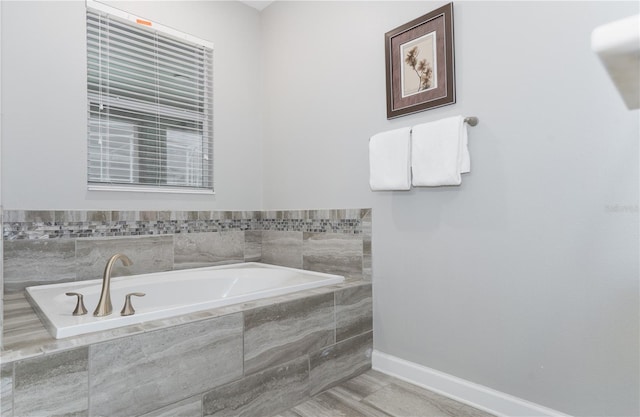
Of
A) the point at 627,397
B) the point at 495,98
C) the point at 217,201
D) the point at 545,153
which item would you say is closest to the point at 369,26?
the point at 495,98

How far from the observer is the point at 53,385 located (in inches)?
44.1

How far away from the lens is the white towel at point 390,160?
1.99 m

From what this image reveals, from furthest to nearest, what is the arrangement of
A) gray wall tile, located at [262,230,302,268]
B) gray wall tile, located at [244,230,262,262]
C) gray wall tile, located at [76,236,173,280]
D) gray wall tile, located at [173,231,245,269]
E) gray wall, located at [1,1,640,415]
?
gray wall tile, located at [244,230,262,262] < gray wall tile, located at [262,230,302,268] < gray wall tile, located at [173,231,245,269] < gray wall tile, located at [76,236,173,280] < gray wall, located at [1,1,640,415]

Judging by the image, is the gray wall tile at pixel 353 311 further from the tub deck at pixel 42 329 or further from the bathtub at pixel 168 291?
the tub deck at pixel 42 329

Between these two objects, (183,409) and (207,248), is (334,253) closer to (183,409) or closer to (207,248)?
(207,248)

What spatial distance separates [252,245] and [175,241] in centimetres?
66

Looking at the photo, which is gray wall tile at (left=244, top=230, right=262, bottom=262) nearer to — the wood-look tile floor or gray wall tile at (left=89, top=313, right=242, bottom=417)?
the wood-look tile floor

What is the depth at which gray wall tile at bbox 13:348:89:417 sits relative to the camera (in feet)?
3.51

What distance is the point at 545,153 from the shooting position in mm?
1582

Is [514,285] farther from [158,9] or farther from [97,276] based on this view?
[158,9]

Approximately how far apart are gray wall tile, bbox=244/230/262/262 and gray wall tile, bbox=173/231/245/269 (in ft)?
0.12

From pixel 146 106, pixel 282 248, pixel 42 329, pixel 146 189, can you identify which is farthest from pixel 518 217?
pixel 146 106

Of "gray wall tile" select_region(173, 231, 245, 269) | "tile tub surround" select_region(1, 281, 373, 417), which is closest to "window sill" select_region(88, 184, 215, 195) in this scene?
"gray wall tile" select_region(173, 231, 245, 269)

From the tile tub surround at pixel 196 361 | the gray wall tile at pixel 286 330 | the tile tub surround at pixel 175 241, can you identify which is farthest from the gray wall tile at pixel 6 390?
the tile tub surround at pixel 175 241
